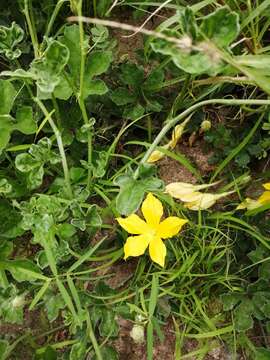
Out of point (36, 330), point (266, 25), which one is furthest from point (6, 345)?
point (266, 25)

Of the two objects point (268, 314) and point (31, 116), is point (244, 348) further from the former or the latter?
point (31, 116)

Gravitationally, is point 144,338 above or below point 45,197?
below

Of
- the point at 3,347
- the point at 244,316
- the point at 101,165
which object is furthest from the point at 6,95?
the point at 244,316

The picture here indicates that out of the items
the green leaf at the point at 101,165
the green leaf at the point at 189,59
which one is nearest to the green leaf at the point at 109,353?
the green leaf at the point at 101,165

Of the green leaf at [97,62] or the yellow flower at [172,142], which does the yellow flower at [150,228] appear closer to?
the yellow flower at [172,142]

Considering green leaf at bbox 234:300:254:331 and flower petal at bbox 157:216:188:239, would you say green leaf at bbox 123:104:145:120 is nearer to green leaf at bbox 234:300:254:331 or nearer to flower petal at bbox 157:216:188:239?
flower petal at bbox 157:216:188:239

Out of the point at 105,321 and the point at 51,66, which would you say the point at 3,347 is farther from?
the point at 51,66

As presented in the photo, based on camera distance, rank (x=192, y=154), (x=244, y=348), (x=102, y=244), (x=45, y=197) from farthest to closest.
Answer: (x=192, y=154) → (x=102, y=244) → (x=244, y=348) → (x=45, y=197)

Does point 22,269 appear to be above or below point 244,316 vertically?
above
